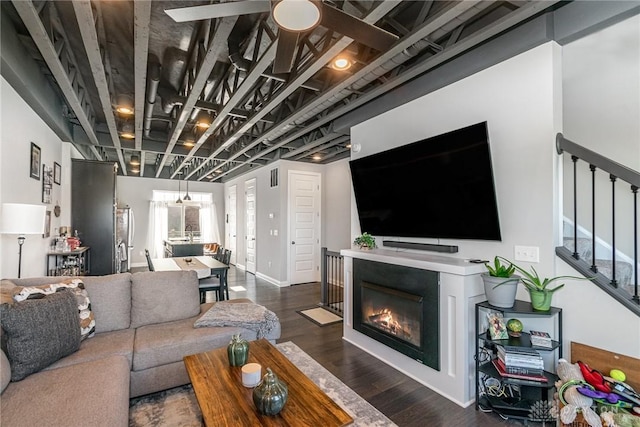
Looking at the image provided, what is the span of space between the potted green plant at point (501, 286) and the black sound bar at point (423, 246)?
60 cm

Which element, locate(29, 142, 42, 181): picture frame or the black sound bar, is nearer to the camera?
the black sound bar

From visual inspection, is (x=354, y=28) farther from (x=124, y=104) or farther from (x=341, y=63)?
(x=124, y=104)

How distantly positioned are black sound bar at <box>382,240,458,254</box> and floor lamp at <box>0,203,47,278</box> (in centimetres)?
349

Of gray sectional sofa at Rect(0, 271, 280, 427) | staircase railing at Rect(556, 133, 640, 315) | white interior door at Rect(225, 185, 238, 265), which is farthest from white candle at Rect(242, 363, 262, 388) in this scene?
white interior door at Rect(225, 185, 238, 265)

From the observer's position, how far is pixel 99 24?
8.49ft

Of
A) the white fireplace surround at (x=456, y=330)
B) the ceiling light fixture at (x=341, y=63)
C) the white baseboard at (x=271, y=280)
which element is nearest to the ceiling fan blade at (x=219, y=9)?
the ceiling light fixture at (x=341, y=63)

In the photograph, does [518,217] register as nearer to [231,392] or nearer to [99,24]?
[231,392]

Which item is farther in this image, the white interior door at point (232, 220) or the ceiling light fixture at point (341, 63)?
the white interior door at point (232, 220)

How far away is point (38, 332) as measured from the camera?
1879 millimetres

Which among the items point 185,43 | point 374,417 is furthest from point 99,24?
point 374,417

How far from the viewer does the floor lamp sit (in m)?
2.49

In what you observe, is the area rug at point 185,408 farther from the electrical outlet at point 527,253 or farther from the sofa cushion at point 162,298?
the electrical outlet at point 527,253

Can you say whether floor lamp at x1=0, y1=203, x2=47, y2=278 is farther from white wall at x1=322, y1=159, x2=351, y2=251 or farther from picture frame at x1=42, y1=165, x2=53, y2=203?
white wall at x1=322, y1=159, x2=351, y2=251

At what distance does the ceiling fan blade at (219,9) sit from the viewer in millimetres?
1545
